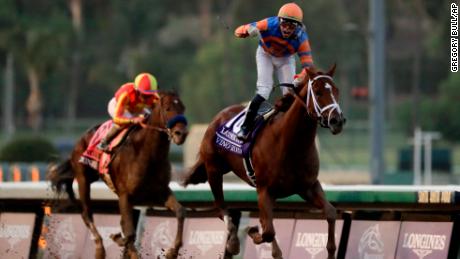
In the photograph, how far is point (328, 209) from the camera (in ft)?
33.1

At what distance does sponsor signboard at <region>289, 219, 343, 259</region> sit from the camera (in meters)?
11.3

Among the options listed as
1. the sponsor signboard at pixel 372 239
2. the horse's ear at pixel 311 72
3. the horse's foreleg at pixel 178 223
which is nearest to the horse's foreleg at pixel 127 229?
the horse's foreleg at pixel 178 223

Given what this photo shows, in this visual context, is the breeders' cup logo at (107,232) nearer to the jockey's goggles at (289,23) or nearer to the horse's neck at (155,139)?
the horse's neck at (155,139)

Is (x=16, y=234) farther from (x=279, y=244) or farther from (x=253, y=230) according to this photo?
(x=253, y=230)

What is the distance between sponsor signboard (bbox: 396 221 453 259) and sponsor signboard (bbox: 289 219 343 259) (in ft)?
2.43

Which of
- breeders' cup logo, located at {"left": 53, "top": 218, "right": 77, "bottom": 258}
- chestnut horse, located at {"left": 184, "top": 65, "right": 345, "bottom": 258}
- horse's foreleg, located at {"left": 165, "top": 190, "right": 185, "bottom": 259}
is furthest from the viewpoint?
breeders' cup logo, located at {"left": 53, "top": 218, "right": 77, "bottom": 258}

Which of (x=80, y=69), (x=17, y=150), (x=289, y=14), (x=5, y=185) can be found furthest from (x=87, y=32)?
(x=289, y=14)

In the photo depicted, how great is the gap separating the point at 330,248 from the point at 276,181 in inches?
26.4

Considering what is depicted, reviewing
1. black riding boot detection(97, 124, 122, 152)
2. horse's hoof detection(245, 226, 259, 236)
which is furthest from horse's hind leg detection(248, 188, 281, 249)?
black riding boot detection(97, 124, 122, 152)

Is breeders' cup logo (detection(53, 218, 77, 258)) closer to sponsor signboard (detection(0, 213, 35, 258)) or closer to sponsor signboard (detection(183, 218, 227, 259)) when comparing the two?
sponsor signboard (detection(0, 213, 35, 258))

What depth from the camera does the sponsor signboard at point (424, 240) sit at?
33.9 ft

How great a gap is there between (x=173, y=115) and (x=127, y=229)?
1201 mm

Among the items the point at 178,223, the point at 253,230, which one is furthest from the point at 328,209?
the point at 178,223

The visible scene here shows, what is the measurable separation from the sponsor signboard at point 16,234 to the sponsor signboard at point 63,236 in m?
0.16
